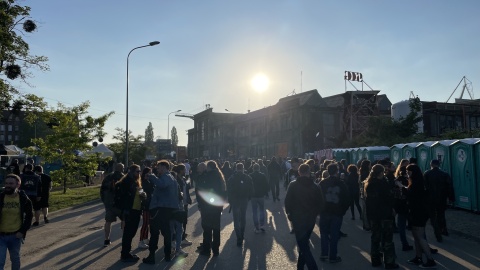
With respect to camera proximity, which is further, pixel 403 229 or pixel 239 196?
pixel 239 196

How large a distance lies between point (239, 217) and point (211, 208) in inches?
57.0

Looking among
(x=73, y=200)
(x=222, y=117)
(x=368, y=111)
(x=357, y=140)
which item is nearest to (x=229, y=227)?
(x=73, y=200)

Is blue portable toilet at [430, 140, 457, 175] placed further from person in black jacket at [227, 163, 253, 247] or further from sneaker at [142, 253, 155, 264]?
sneaker at [142, 253, 155, 264]

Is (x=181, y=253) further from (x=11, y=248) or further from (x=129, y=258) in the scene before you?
(x=11, y=248)

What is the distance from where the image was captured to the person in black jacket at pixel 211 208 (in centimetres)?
838

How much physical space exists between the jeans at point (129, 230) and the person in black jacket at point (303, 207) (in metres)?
3.34

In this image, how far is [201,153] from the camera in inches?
3580

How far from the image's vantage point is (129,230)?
26.5ft

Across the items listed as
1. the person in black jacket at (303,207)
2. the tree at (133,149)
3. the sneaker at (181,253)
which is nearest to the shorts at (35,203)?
the sneaker at (181,253)

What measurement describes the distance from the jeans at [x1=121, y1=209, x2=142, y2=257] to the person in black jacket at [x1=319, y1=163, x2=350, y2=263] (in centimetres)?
373

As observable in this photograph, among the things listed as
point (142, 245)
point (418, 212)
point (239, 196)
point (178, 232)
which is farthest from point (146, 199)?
point (418, 212)

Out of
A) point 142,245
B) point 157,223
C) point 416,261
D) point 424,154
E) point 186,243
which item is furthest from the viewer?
point 424,154

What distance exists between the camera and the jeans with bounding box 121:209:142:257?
7.99 metres

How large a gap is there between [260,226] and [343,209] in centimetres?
421
